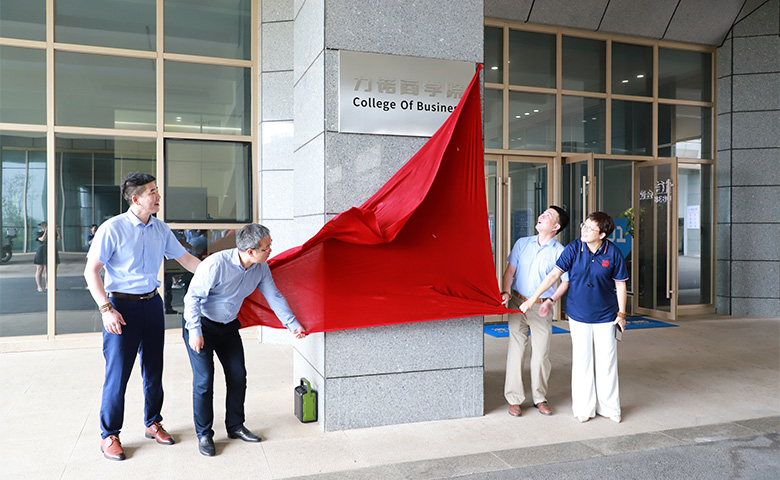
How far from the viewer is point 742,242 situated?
9.22 metres

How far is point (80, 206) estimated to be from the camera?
22.6 ft

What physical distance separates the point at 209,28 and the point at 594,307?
5761 millimetres

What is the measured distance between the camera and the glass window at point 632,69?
9.05m

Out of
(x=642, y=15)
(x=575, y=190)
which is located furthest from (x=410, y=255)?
(x=642, y=15)

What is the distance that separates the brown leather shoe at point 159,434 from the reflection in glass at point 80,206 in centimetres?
345

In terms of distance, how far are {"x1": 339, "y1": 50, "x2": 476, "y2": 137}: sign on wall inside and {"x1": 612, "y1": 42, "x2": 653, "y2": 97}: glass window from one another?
5624 millimetres

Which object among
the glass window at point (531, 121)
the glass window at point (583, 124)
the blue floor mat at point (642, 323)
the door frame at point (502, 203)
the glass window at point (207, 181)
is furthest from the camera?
the glass window at point (583, 124)

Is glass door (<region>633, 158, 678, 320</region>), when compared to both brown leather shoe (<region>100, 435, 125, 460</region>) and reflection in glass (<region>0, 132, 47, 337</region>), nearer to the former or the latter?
brown leather shoe (<region>100, 435, 125, 460</region>)

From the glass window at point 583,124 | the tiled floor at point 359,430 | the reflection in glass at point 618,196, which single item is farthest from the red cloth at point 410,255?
the reflection in glass at point 618,196

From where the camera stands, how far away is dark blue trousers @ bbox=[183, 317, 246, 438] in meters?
3.76

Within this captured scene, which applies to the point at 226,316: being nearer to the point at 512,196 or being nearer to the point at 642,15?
the point at 512,196

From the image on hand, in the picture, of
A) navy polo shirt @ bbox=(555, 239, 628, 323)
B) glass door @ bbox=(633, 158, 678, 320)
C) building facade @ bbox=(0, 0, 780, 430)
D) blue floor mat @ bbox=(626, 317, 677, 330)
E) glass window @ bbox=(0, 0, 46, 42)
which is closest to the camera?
building facade @ bbox=(0, 0, 780, 430)

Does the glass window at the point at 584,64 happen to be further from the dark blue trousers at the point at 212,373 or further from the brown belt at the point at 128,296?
the brown belt at the point at 128,296

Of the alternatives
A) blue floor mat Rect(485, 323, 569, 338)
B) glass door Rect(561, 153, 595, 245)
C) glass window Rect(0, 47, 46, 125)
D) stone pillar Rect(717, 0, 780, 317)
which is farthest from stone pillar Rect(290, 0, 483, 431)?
stone pillar Rect(717, 0, 780, 317)
